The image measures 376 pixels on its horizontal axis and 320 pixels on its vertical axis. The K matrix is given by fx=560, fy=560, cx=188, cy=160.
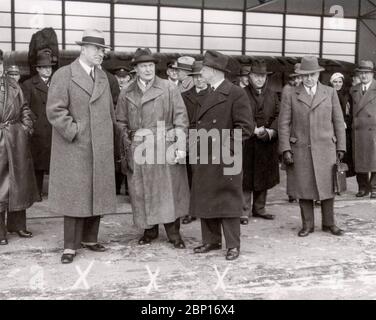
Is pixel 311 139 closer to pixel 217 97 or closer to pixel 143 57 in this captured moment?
pixel 217 97

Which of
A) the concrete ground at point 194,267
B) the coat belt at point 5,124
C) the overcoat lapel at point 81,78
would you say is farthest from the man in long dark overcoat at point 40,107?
the overcoat lapel at point 81,78

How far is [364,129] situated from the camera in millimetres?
8352

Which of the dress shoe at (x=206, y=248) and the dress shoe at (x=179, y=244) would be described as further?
the dress shoe at (x=179, y=244)

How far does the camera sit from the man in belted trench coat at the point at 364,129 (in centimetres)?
820

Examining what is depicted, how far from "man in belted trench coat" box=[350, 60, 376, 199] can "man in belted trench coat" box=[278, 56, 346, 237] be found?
95.3 inches

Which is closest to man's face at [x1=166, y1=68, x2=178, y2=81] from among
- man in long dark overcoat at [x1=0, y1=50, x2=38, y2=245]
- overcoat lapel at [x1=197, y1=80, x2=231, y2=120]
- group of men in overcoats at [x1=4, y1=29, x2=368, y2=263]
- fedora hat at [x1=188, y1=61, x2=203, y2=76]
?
fedora hat at [x1=188, y1=61, x2=203, y2=76]

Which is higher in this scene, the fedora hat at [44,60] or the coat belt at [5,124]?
the fedora hat at [44,60]

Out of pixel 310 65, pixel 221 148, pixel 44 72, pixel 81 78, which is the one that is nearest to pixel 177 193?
pixel 221 148

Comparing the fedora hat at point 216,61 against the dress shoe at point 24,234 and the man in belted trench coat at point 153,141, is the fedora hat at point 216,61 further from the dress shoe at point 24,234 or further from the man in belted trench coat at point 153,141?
the dress shoe at point 24,234

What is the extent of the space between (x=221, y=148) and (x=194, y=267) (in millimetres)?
1077

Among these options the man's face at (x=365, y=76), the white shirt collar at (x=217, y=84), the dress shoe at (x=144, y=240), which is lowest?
the dress shoe at (x=144, y=240)

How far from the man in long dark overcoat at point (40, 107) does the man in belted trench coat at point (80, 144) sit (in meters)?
2.56

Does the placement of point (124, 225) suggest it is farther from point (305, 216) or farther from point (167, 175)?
point (305, 216)
